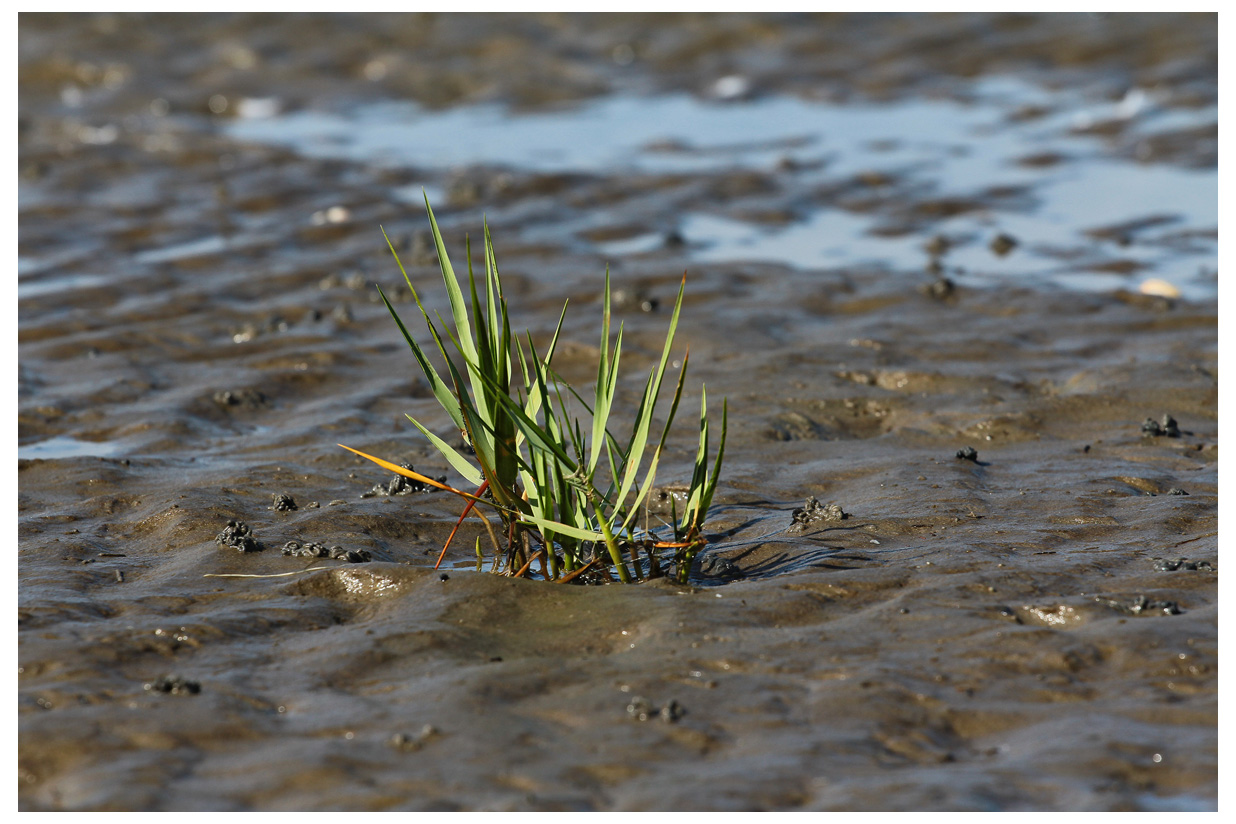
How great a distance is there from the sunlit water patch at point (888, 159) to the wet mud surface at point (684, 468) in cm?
5

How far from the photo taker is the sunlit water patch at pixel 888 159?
7516mm

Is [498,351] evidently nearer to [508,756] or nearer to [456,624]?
[456,624]

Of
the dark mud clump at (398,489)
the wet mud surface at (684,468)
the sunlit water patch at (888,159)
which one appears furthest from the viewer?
the sunlit water patch at (888,159)

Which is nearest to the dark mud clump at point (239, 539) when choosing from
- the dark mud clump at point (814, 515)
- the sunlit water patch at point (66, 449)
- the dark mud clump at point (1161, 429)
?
the sunlit water patch at point (66, 449)

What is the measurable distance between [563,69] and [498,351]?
9813 mm

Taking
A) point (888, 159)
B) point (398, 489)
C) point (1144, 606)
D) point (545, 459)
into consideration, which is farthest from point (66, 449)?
point (888, 159)

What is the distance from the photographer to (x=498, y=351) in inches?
131

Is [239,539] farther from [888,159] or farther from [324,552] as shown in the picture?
[888,159]

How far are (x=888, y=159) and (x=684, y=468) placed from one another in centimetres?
558

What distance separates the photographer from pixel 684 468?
4656 mm

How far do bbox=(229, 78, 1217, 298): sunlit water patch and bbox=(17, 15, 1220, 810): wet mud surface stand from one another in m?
0.05

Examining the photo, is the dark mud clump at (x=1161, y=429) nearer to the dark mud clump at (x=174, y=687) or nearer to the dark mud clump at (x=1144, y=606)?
the dark mud clump at (x=1144, y=606)

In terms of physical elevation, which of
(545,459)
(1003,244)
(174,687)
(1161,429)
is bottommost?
(174,687)

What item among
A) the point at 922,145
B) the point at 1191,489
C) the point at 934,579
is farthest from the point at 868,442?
the point at 922,145
